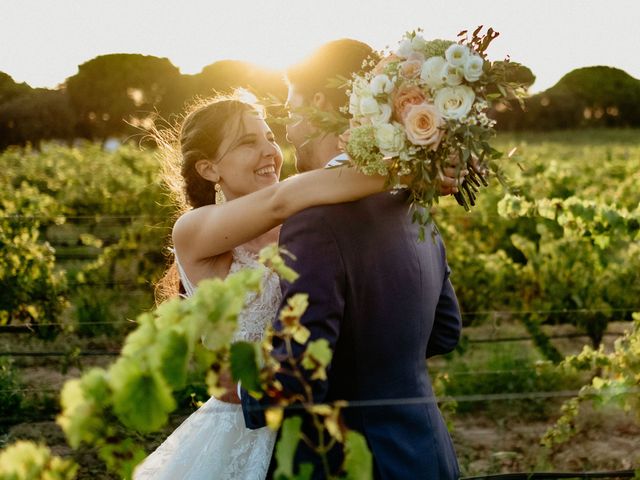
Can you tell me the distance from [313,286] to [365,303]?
0.58ft

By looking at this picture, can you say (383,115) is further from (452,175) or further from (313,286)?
(313,286)

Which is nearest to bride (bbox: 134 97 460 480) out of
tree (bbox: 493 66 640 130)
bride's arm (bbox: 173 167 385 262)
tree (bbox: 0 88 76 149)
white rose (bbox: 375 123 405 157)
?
bride's arm (bbox: 173 167 385 262)

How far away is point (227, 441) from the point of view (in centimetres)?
249

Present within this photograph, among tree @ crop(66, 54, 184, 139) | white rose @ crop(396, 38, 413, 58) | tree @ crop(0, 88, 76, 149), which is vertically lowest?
white rose @ crop(396, 38, 413, 58)

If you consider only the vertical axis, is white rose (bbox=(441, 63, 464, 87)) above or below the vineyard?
above

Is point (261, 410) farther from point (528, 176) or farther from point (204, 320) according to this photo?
point (528, 176)

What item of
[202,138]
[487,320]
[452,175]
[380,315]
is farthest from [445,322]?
[487,320]

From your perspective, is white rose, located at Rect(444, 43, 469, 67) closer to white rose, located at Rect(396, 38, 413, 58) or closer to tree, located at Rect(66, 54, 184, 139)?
white rose, located at Rect(396, 38, 413, 58)

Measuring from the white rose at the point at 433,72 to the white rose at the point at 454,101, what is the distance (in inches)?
0.9

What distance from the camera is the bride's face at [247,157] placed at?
8.96 feet

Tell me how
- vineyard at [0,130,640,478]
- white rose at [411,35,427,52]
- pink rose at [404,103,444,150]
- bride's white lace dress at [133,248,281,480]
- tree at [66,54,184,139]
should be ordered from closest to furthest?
pink rose at [404,103,444,150] < white rose at [411,35,427,52] < bride's white lace dress at [133,248,281,480] < vineyard at [0,130,640,478] < tree at [66,54,184,139]

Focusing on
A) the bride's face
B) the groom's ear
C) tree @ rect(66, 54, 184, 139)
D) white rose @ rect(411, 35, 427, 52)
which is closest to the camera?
white rose @ rect(411, 35, 427, 52)

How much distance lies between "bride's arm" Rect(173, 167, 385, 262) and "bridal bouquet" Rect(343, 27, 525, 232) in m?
0.06

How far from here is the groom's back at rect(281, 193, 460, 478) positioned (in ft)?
6.25
